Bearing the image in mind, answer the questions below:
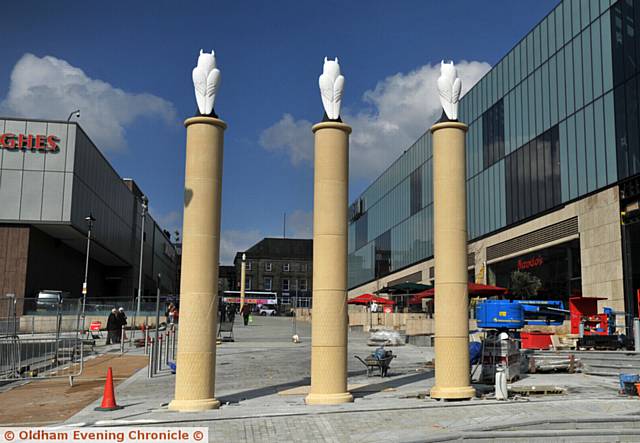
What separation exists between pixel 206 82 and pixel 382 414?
8.13 meters

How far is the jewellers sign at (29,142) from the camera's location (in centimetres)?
5022

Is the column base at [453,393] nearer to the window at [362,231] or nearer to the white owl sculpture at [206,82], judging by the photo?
the white owl sculpture at [206,82]

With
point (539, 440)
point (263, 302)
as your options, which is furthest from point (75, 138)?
point (263, 302)

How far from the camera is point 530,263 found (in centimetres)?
4006

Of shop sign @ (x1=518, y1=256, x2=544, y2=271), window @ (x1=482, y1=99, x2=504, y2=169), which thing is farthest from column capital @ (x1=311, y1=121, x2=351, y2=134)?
window @ (x1=482, y1=99, x2=504, y2=169)

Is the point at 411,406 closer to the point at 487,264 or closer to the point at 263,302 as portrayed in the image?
the point at 487,264

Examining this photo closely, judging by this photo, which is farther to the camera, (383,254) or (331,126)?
(383,254)

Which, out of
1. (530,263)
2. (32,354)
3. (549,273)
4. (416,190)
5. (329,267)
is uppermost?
(416,190)

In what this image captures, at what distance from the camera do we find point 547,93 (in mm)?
38969

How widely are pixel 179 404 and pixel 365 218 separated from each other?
68567 mm

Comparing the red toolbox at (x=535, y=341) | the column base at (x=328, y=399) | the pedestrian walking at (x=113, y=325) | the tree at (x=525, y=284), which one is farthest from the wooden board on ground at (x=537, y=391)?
the tree at (x=525, y=284)

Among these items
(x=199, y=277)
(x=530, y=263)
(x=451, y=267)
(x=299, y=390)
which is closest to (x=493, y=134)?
(x=530, y=263)

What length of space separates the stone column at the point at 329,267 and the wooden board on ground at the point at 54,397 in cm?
522

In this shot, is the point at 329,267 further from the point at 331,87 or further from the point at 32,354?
the point at 32,354
